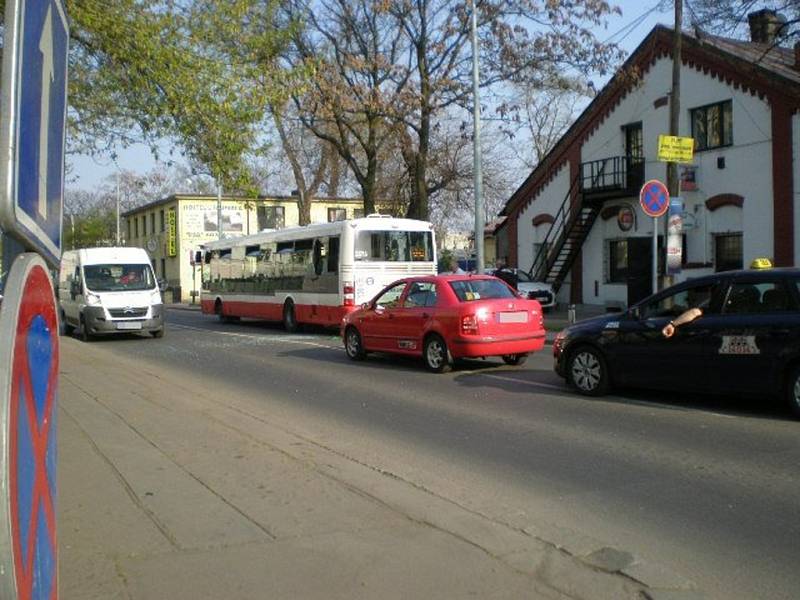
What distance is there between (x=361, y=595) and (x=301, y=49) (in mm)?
24861

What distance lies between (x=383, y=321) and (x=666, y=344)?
583 centimetres

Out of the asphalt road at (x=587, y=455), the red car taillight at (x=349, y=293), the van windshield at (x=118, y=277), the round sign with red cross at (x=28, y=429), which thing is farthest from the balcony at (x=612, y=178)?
the round sign with red cross at (x=28, y=429)

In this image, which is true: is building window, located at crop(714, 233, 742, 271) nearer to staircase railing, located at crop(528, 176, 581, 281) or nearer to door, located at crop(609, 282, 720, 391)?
staircase railing, located at crop(528, 176, 581, 281)

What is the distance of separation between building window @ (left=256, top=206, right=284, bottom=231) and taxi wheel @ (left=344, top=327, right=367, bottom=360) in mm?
40710

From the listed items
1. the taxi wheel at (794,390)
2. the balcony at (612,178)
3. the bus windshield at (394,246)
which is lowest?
the taxi wheel at (794,390)

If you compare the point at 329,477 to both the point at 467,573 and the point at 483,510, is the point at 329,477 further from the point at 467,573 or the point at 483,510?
the point at 467,573

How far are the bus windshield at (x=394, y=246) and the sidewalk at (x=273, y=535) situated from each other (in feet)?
41.1

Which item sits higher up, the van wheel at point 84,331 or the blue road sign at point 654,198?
the blue road sign at point 654,198

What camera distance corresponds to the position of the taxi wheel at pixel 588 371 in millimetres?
10055

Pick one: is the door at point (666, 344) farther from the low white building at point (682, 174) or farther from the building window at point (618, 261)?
the building window at point (618, 261)

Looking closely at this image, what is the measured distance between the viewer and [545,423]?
28.0 feet

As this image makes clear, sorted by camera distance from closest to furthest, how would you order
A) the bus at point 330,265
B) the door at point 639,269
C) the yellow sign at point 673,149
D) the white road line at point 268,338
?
the yellow sign at point 673,149, the white road line at point 268,338, the bus at point 330,265, the door at point 639,269

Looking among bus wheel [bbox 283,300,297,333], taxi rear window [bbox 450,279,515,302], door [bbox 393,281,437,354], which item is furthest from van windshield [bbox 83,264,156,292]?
taxi rear window [bbox 450,279,515,302]

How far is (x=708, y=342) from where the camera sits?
347 inches
